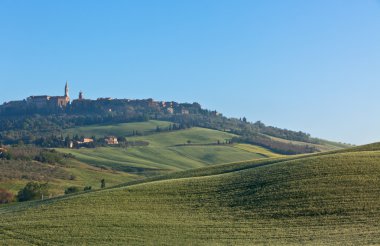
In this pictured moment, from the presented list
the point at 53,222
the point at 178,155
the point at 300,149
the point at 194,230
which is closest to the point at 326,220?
the point at 194,230

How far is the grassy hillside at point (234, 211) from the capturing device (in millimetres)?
38125

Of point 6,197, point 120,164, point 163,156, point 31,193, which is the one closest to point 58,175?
point 120,164

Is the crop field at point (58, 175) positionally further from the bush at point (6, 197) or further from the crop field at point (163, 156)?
the bush at point (6, 197)

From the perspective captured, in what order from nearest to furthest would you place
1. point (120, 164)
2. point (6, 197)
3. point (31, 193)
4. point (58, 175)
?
point (31, 193) < point (6, 197) < point (58, 175) < point (120, 164)

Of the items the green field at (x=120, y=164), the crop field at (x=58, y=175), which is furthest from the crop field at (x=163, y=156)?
the crop field at (x=58, y=175)

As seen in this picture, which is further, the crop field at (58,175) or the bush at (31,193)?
the crop field at (58,175)

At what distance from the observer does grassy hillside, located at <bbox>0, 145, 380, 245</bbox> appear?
125ft

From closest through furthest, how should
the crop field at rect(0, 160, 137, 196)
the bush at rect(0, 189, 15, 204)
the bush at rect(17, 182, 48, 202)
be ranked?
the bush at rect(17, 182, 48, 202)
the bush at rect(0, 189, 15, 204)
the crop field at rect(0, 160, 137, 196)

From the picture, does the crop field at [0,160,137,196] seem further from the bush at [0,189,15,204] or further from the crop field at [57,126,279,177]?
the bush at [0,189,15,204]

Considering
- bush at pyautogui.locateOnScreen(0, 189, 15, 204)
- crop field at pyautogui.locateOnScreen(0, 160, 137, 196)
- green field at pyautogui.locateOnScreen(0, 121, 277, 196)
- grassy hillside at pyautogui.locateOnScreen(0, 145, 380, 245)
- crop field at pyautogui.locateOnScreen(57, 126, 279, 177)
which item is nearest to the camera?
grassy hillside at pyautogui.locateOnScreen(0, 145, 380, 245)

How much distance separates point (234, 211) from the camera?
45.0 meters

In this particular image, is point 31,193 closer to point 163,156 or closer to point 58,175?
point 58,175

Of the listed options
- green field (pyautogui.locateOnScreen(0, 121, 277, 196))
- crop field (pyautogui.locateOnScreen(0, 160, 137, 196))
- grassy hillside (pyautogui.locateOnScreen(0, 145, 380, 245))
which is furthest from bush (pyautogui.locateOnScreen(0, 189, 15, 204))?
grassy hillside (pyautogui.locateOnScreen(0, 145, 380, 245))

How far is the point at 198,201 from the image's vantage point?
48594 millimetres
